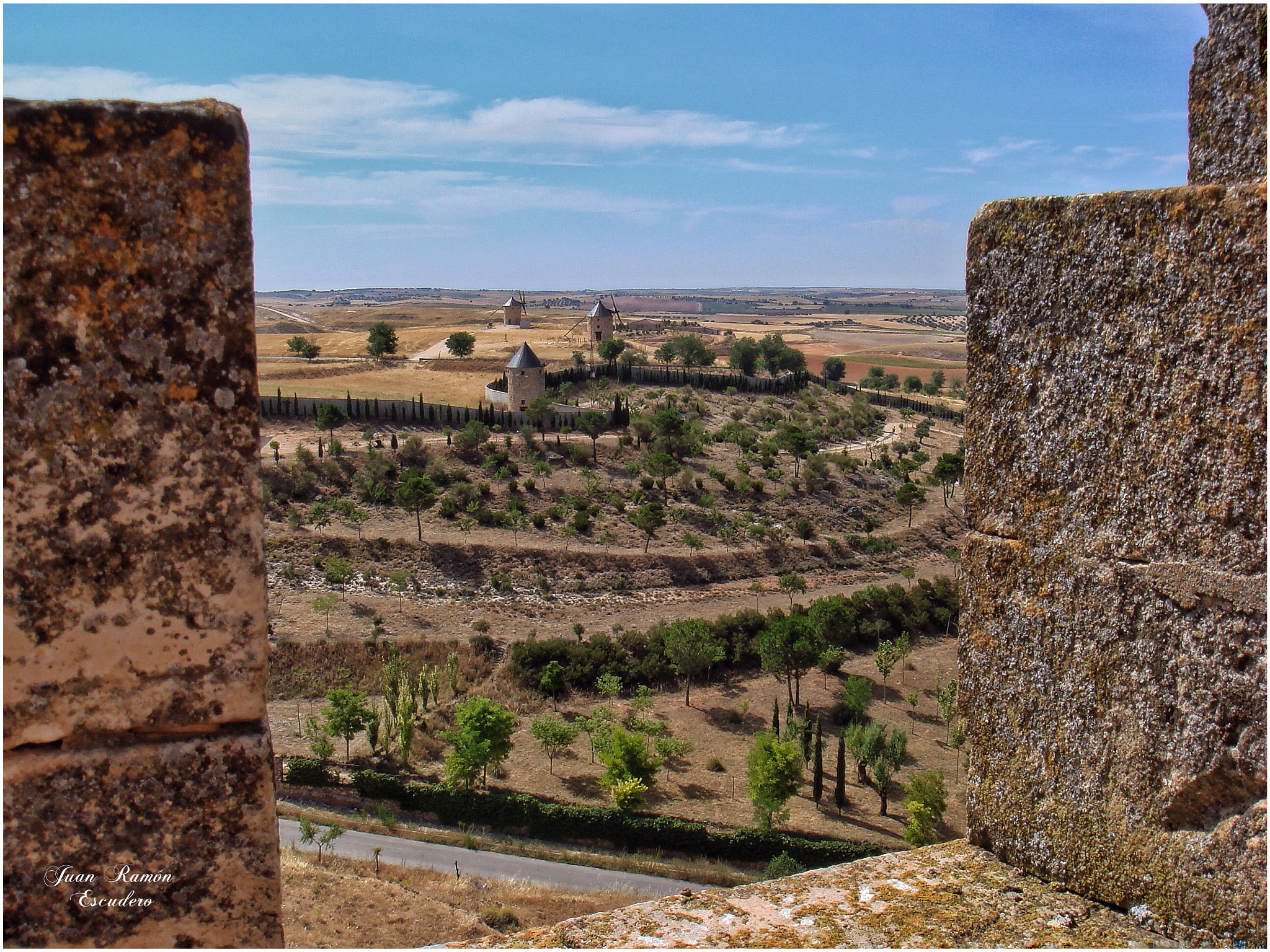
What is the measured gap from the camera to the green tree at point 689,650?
25.1 metres

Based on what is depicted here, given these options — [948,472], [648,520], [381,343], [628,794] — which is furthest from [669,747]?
[381,343]

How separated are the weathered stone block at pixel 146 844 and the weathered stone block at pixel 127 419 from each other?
8 centimetres

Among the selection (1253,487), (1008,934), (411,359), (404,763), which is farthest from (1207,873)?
(411,359)

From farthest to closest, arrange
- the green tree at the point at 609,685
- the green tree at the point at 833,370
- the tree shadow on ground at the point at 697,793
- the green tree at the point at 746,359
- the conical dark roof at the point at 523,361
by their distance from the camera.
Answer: the green tree at the point at 833,370 < the green tree at the point at 746,359 < the conical dark roof at the point at 523,361 < the green tree at the point at 609,685 < the tree shadow on ground at the point at 697,793

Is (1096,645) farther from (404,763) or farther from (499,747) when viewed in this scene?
(404,763)

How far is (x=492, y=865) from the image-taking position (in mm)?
18047

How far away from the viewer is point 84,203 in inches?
71.9

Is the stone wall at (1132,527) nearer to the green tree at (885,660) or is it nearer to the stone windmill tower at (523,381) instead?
the green tree at (885,660)

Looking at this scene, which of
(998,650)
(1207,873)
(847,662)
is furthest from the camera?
(847,662)

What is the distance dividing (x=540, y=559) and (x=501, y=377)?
20.5 meters

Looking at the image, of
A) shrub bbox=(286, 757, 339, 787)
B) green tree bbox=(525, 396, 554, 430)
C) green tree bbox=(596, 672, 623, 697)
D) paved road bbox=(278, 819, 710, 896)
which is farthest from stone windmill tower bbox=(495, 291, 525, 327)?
paved road bbox=(278, 819, 710, 896)

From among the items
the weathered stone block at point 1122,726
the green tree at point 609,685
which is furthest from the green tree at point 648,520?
the weathered stone block at point 1122,726

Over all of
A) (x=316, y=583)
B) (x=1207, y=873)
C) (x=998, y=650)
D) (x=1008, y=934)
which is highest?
(x=998, y=650)

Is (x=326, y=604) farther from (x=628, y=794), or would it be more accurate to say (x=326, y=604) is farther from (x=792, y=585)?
(x=792, y=585)
